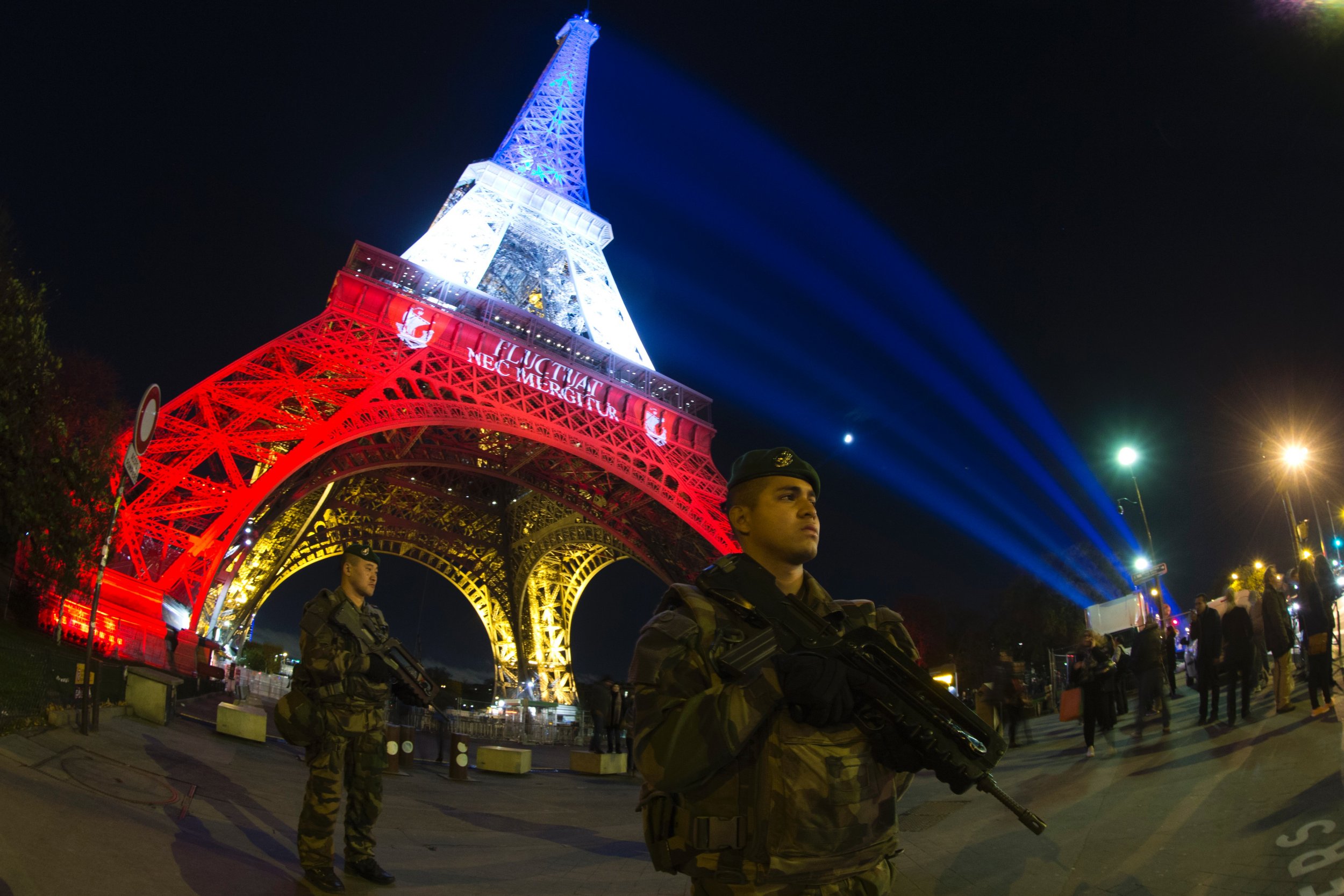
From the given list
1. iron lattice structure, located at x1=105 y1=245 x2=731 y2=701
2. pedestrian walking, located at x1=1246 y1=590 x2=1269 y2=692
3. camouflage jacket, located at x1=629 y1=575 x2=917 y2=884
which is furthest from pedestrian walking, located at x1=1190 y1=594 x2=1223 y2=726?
iron lattice structure, located at x1=105 y1=245 x2=731 y2=701

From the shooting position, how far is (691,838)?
2.04m

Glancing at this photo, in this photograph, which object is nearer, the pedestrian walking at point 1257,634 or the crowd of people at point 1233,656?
the crowd of people at point 1233,656

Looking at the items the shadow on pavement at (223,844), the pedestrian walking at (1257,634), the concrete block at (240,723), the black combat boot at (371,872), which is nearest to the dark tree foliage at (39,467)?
the concrete block at (240,723)

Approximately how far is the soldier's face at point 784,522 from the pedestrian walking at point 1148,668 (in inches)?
324

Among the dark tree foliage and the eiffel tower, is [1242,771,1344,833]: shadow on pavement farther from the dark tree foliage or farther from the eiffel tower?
the eiffel tower

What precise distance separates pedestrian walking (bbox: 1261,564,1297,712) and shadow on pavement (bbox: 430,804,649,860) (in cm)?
678

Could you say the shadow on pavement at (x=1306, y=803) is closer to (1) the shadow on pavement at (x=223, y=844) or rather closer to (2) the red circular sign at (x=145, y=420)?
(1) the shadow on pavement at (x=223, y=844)

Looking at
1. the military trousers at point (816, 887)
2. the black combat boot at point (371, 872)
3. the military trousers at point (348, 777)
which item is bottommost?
the black combat boot at point (371, 872)

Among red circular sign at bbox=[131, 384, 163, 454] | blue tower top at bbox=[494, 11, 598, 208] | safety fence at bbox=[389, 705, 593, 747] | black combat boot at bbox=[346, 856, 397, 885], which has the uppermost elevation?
blue tower top at bbox=[494, 11, 598, 208]

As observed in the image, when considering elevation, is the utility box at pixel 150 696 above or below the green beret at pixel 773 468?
below

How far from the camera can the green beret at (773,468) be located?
2.55 meters

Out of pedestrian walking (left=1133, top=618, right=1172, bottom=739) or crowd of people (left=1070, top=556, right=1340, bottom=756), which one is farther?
pedestrian walking (left=1133, top=618, right=1172, bottom=739)

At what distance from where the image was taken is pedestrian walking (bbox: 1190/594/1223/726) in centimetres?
840

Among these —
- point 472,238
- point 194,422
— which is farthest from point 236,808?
point 472,238
